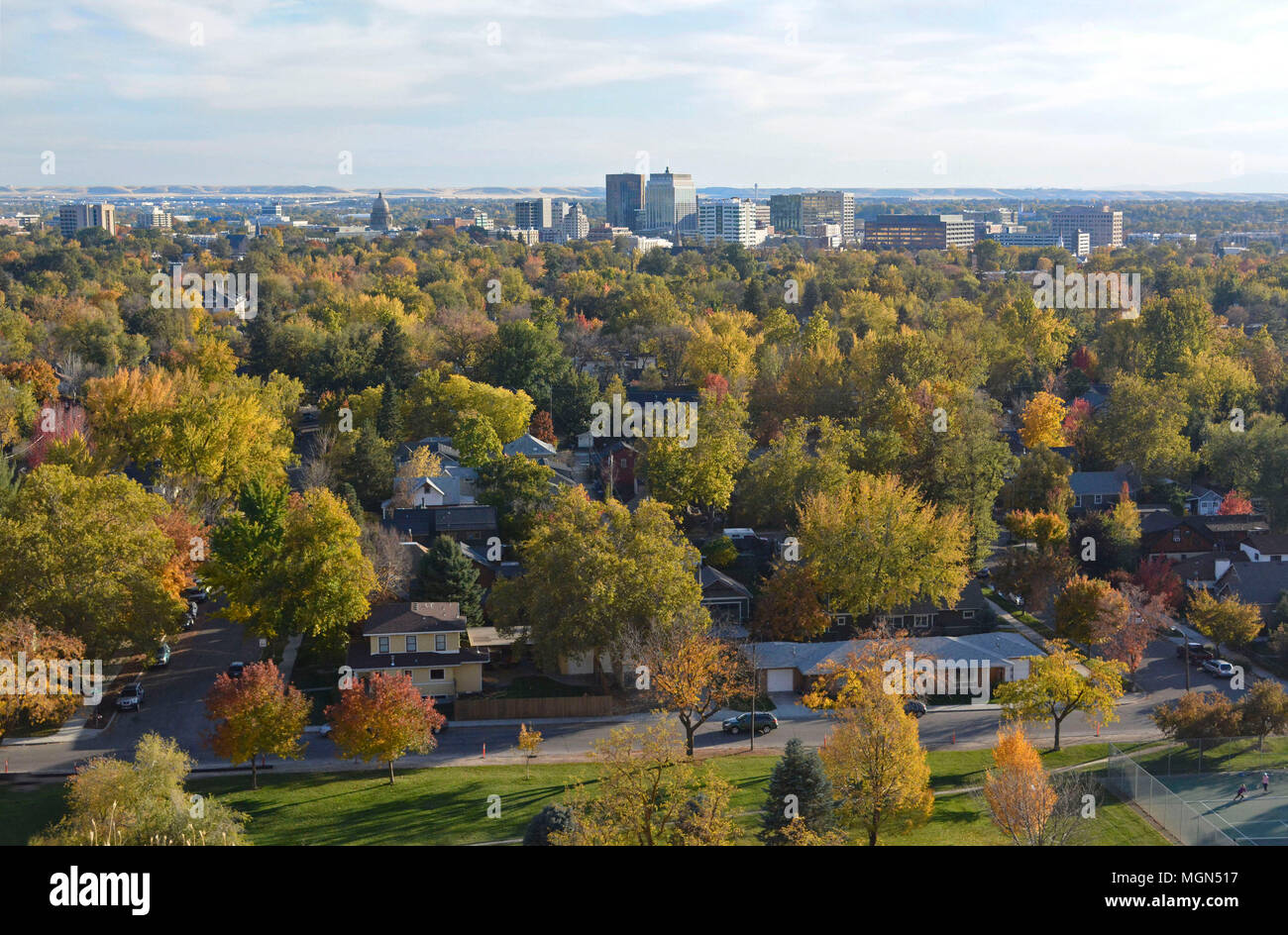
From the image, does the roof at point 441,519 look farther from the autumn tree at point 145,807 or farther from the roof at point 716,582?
the autumn tree at point 145,807

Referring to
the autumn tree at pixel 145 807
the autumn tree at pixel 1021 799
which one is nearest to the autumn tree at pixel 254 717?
the autumn tree at pixel 145 807

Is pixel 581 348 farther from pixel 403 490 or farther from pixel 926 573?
pixel 926 573

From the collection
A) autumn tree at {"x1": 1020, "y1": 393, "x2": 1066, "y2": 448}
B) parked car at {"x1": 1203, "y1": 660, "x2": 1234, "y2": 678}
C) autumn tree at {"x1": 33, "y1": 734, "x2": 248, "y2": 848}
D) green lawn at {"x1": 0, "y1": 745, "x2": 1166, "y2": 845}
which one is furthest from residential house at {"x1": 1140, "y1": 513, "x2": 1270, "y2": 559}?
autumn tree at {"x1": 33, "y1": 734, "x2": 248, "y2": 848}

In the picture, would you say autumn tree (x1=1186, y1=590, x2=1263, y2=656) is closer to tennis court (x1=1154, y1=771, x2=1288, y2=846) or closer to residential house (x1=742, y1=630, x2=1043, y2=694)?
residential house (x1=742, y1=630, x2=1043, y2=694)

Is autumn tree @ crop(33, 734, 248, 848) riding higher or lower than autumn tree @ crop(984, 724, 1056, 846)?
higher

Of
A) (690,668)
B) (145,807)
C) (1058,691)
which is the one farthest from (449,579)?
(1058,691)

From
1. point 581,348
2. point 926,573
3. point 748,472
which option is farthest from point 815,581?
point 581,348
